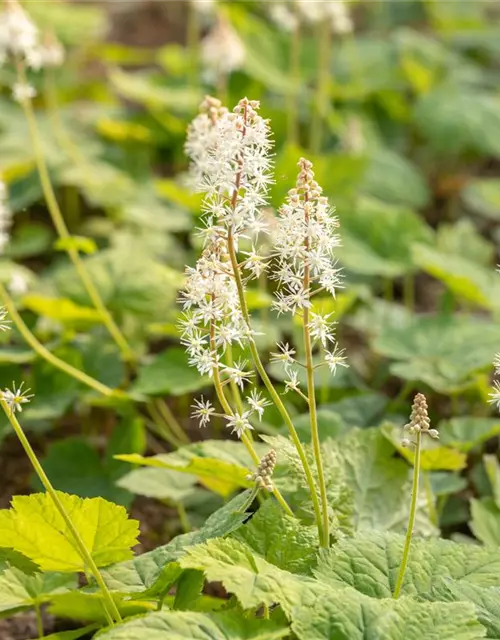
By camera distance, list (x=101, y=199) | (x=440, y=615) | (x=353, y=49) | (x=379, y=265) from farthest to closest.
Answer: (x=353, y=49) < (x=101, y=199) < (x=379, y=265) < (x=440, y=615)

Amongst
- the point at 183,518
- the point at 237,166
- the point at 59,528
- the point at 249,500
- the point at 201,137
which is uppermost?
the point at 201,137

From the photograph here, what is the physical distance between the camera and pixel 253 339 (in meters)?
1.87

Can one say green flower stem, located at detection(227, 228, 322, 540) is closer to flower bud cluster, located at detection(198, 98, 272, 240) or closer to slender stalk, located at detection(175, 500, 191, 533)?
flower bud cluster, located at detection(198, 98, 272, 240)

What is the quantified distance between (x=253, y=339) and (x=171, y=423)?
4.27 feet

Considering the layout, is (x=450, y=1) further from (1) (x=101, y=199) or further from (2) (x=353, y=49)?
(1) (x=101, y=199)

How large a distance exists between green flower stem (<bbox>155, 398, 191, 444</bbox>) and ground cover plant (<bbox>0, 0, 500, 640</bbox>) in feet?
0.05

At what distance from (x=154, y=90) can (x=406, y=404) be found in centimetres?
249

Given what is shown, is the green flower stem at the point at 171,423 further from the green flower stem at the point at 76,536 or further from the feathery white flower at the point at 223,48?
the feathery white flower at the point at 223,48

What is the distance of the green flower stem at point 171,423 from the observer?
3113mm

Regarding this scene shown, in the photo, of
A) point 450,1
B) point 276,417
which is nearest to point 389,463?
point 276,417

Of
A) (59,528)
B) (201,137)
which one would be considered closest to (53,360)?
(201,137)

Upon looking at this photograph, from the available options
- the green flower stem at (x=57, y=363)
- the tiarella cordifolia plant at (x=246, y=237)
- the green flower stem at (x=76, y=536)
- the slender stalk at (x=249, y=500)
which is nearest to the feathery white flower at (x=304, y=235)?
the tiarella cordifolia plant at (x=246, y=237)

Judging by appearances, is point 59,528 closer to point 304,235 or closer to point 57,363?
point 304,235

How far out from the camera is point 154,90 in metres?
4.90
